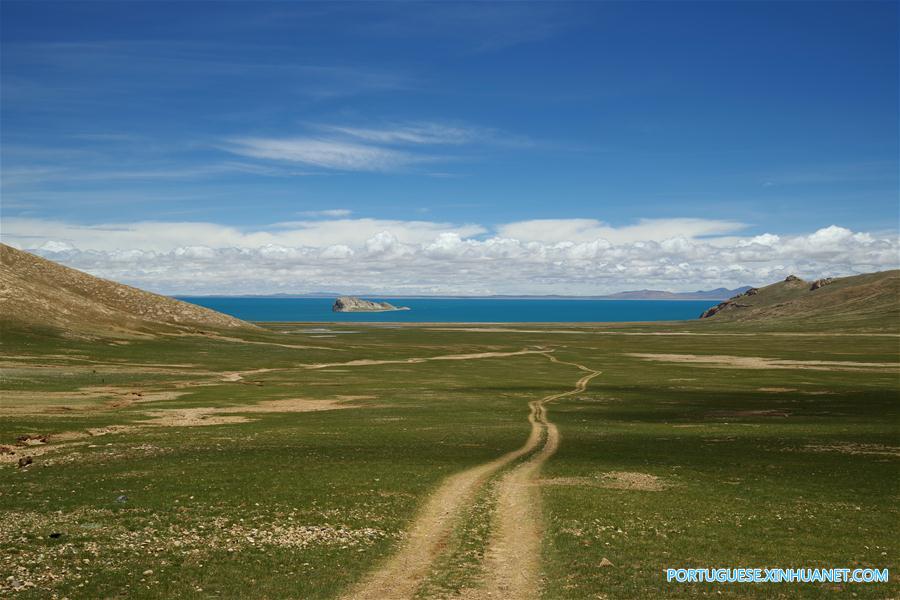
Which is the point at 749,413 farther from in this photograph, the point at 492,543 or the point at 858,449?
the point at 492,543

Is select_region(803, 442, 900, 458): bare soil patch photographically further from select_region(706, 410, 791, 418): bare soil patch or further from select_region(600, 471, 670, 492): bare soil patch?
select_region(706, 410, 791, 418): bare soil patch

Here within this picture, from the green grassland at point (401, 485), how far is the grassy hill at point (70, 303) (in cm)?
7239

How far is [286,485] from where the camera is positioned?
32000 millimetres

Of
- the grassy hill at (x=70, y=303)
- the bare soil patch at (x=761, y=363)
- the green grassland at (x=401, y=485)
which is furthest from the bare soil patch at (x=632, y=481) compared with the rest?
the grassy hill at (x=70, y=303)

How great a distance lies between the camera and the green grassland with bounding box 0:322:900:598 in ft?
70.7

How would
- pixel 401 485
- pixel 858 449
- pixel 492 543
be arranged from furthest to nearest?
pixel 858 449 < pixel 401 485 < pixel 492 543

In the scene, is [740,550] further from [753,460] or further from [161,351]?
[161,351]

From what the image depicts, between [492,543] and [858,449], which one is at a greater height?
[858,449]

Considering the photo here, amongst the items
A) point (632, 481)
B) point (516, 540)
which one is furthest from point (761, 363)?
point (516, 540)

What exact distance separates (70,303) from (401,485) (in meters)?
162

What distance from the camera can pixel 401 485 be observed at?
32969mm

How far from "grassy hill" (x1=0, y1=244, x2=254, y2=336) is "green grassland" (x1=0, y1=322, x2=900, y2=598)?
72.4 metres

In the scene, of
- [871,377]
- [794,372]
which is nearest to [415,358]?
[794,372]

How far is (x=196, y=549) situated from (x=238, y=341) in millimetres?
151095
